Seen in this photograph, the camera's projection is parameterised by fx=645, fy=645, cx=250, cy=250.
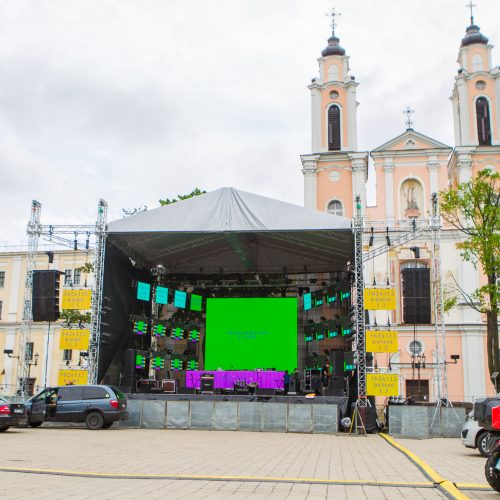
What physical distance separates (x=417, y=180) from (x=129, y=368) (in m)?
21.6

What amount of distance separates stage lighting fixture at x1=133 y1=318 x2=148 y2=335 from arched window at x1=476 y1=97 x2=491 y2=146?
23.6m

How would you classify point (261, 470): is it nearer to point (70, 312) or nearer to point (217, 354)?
point (217, 354)

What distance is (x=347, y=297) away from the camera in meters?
23.6

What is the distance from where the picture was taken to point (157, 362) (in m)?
25.2

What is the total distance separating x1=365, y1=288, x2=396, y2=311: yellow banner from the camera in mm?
19328

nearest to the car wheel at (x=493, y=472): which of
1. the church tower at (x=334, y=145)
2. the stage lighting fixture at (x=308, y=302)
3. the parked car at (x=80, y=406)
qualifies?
the parked car at (x=80, y=406)

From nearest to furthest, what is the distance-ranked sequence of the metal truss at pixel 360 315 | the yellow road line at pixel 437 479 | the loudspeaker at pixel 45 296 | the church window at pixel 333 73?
1. the yellow road line at pixel 437 479
2. the metal truss at pixel 360 315
3. the loudspeaker at pixel 45 296
4. the church window at pixel 333 73

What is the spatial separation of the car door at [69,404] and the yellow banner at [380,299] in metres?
8.80

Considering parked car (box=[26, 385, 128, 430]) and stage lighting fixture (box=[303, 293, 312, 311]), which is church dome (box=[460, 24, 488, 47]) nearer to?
stage lighting fixture (box=[303, 293, 312, 311])

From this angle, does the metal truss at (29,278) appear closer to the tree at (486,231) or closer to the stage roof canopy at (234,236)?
the stage roof canopy at (234,236)

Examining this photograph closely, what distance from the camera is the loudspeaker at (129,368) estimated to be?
22.5m

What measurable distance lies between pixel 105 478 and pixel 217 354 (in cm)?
1676

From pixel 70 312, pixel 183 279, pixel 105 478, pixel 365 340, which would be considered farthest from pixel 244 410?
pixel 70 312

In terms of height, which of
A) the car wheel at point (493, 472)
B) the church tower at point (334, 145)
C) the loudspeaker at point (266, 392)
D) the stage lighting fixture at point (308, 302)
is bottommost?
the car wheel at point (493, 472)
